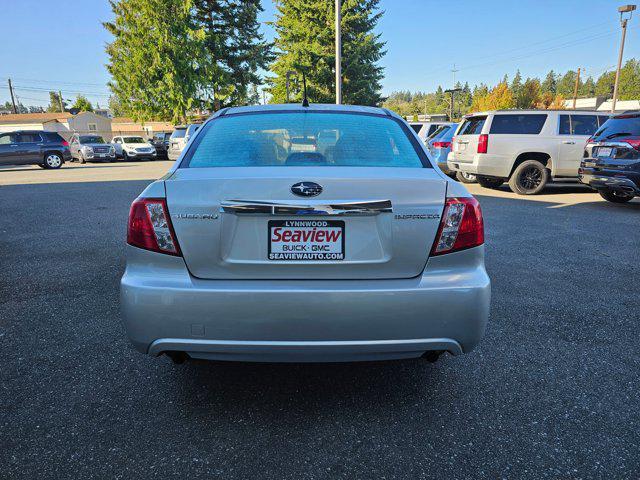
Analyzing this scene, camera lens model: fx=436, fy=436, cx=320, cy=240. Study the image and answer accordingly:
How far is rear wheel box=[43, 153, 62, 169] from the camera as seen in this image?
20625 millimetres

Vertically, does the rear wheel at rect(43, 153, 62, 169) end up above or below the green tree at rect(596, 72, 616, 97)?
below

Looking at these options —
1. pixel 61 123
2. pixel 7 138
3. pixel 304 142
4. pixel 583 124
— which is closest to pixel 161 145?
pixel 7 138

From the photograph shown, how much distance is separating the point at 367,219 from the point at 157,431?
1446mm

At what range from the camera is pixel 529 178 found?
10289 millimetres

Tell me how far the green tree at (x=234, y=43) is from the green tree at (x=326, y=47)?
2873 mm

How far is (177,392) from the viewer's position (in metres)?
2.46

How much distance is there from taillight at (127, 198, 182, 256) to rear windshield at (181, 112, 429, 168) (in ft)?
1.25

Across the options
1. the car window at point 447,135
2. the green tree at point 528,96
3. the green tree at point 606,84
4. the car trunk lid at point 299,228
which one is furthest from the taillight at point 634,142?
the green tree at point 606,84

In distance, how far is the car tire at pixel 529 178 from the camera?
33.1 feet

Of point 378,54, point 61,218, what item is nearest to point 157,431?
point 61,218

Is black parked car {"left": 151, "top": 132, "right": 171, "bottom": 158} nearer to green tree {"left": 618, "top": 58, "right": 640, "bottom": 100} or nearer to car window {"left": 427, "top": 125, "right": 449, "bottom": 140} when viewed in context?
car window {"left": 427, "top": 125, "right": 449, "bottom": 140}

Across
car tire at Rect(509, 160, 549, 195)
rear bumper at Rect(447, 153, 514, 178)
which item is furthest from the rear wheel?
car tire at Rect(509, 160, 549, 195)

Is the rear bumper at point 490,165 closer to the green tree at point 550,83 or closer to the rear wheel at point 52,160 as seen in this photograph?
the rear wheel at point 52,160

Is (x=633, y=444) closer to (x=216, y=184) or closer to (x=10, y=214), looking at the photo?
(x=216, y=184)
